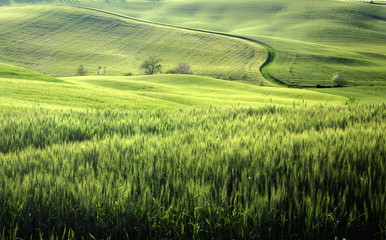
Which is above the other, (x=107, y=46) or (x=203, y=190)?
(x=203, y=190)

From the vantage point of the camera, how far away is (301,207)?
217cm

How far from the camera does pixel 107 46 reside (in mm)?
89000

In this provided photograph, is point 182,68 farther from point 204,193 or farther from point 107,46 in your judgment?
point 204,193

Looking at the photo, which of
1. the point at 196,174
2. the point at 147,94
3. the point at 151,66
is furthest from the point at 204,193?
the point at 151,66

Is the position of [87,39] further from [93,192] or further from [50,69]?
[93,192]

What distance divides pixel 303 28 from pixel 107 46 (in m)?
80.8

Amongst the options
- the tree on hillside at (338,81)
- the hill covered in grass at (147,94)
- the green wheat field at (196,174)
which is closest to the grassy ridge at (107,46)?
the tree on hillside at (338,81)

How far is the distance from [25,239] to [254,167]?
6.67 feet

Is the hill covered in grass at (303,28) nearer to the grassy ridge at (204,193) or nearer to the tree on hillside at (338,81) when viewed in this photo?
the tree on hillside at (338,81)

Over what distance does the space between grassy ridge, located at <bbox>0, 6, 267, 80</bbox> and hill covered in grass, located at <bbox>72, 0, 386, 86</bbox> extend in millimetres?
11149

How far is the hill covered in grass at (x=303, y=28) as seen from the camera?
222 feet

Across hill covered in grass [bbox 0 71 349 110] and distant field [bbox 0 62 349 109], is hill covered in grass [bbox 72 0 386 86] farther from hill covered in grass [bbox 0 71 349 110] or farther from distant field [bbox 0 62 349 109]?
hill covered in grass [bbox 0 71 349 110]

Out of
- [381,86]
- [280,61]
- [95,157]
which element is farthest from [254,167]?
[280,61]

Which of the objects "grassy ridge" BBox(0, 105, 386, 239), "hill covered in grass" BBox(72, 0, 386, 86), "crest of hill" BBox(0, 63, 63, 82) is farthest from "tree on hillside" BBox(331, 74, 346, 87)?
"grassy ridge" BBox(0, 105, 386, 239)
